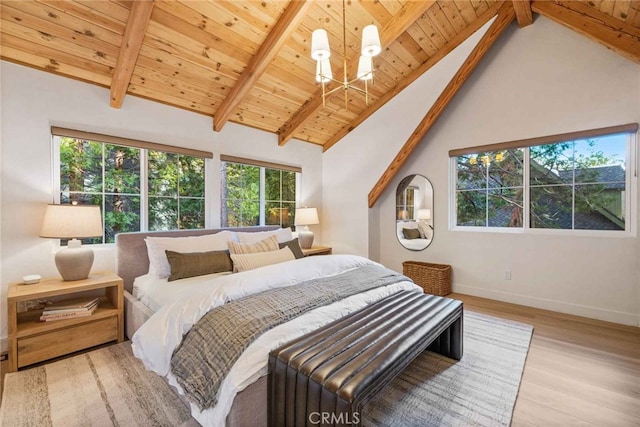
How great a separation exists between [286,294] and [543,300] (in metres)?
3.15

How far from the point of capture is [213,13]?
241cm

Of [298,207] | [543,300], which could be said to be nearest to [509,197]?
[543,300]

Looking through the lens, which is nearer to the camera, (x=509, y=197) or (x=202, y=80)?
(x=202, y=80)

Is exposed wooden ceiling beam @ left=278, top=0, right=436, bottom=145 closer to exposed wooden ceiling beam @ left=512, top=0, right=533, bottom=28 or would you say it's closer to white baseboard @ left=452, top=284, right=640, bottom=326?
exposed wooden ceiling beam @ left=512, top=0, right=533, bottom=28

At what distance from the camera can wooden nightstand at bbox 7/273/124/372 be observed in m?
1.97

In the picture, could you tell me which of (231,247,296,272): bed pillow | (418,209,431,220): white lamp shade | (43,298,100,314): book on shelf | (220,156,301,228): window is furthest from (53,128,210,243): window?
(418,209,431,220): white lamp shade

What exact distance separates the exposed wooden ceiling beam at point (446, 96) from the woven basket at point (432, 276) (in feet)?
3.77

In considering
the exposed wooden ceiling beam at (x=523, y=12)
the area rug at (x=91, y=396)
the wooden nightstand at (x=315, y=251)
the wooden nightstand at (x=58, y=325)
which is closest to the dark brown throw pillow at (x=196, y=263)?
the wooden nightstand at (x=58, y=325)

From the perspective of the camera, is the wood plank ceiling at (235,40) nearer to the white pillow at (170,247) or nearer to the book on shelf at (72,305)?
the white pillow at (170,247)

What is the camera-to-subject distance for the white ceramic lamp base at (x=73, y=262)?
225cm

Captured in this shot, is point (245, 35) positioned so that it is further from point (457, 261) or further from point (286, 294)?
point (457, 261)

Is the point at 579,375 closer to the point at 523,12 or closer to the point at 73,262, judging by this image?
the point at 523,12

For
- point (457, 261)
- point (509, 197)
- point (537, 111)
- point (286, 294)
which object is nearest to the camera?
point (286, 294)

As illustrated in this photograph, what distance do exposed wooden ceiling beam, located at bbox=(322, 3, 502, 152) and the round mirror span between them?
47.3 inches
